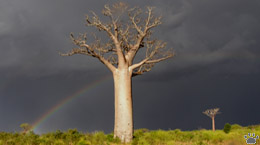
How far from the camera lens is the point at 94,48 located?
1336 centimetres

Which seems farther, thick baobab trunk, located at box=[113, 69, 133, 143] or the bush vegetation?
thick baobab trunk, located at box=[113, 69, 133, 143]

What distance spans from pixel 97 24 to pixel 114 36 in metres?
1.09

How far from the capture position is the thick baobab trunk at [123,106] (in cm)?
1232

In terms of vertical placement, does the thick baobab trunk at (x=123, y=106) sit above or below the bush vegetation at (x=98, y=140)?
above

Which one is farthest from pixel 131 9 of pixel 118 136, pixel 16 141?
pixel 16 141

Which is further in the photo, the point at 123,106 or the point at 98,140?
the point at 123,106

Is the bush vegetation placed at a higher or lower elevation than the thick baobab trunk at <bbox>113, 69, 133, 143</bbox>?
lower

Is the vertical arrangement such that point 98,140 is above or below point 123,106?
below

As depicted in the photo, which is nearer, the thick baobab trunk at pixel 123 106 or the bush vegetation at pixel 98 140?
the bush vegetation at pixel 98 140

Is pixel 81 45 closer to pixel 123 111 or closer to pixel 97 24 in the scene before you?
pixel 97 24

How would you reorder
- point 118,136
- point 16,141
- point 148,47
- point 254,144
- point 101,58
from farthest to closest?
point 148,47 < point 101,58 < point 118,136 < point 16,141 < point 254,144

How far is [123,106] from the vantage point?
40.9 feet

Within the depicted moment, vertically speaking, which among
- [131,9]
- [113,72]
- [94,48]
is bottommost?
[113,72]

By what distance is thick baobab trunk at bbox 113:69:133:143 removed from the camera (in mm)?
12320
